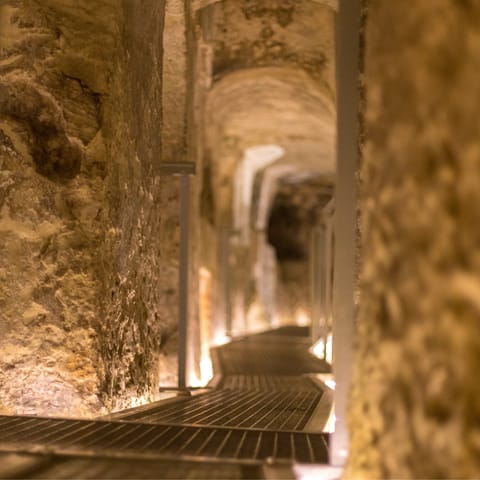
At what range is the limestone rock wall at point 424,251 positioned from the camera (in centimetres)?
196

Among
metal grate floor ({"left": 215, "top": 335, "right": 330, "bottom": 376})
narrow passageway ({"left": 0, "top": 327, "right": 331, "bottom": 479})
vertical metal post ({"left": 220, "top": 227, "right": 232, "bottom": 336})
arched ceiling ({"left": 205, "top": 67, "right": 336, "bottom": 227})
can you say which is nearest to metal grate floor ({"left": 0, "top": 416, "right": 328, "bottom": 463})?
narrow passageway ({"left": 0, "top": 327, "right": 331, "bottom": 479})

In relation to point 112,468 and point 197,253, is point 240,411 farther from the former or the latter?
point 197,253

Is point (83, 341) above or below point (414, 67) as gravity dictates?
below

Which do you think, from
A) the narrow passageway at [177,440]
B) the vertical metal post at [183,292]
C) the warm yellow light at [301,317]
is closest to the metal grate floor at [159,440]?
the narrow passageway at [177,440]

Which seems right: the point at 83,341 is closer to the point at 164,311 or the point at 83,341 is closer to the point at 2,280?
the point at 2,280

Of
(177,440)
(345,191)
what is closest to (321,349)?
(177,440)

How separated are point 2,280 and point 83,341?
0.64m

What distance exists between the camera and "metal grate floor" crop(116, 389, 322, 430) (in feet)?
13.6

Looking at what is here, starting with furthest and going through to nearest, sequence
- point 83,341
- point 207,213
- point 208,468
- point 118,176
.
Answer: point 207,213 → point 118,176 → point 83,341 → point 208,468

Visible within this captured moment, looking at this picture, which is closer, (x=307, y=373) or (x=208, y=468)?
(x=208, y=468)

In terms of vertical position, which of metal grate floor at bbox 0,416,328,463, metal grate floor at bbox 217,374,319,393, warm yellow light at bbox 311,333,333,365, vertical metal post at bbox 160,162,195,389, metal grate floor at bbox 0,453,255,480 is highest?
vertical metal post at bbox 160,162,195,389

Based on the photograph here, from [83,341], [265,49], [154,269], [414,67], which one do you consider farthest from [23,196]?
[265,49]

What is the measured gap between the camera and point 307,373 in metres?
8.25

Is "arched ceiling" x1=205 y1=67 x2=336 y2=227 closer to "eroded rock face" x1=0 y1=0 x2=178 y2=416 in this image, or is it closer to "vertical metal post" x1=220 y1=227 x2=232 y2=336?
"vertical metal post" x1=220 y1=227 x2=232 y2=336
